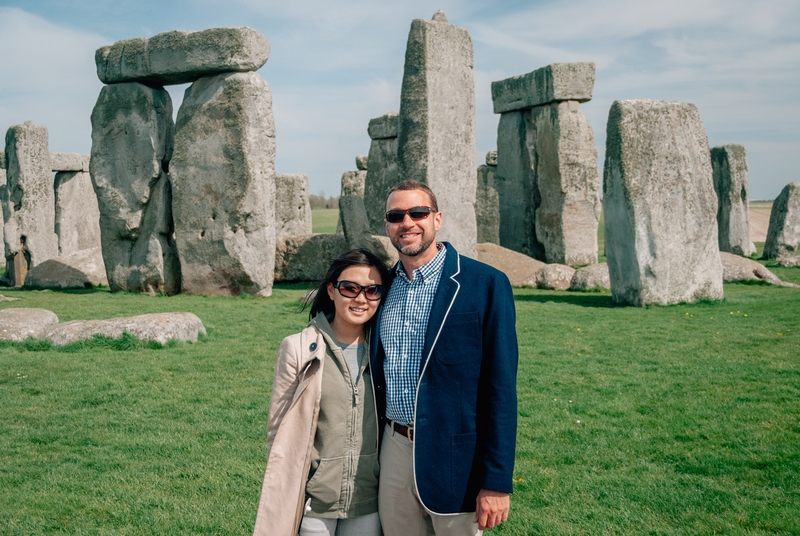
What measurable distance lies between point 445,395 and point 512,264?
10.3 meters

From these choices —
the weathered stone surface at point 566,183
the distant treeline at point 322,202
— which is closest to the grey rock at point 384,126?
the weathered stone surface at point 566,183

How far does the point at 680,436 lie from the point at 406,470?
2.56m

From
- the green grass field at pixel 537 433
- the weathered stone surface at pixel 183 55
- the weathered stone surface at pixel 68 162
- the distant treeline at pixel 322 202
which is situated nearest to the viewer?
the green grass field at pixel 537 433

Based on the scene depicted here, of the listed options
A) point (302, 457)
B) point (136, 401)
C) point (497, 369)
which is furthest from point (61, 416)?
point (497, 369)

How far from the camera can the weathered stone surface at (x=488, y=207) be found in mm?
17250

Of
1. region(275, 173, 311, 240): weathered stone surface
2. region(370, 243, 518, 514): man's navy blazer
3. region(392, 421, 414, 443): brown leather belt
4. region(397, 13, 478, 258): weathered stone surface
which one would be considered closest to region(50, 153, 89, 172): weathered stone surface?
region(275, 173, 311, 240): weathered stone surface

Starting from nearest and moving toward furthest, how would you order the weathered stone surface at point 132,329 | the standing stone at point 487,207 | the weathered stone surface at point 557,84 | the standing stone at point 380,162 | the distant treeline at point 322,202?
the weathered stone surface at point 132,329 → the weathered stone surface at point 557,84 → the standing stone at point 380,162 → the standing stone at point 487,207 → the distant treeline at point 322,202

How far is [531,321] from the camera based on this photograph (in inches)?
327

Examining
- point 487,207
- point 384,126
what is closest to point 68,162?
point 384,126

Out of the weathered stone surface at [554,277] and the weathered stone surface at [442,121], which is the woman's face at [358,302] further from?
the weathered stone surface at [554,277]

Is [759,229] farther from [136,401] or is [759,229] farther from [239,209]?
[136,401]

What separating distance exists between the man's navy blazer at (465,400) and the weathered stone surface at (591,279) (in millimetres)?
9335

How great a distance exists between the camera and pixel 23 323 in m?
7.06

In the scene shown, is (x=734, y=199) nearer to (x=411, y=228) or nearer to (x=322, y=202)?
(x=411, y=228)
